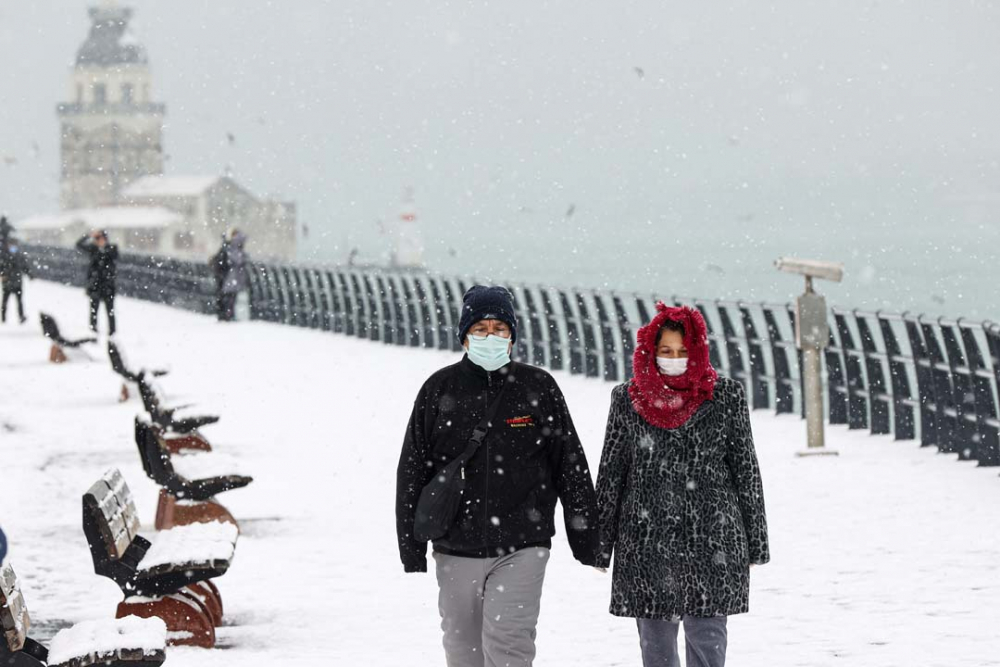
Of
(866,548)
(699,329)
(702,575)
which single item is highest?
(699,329)

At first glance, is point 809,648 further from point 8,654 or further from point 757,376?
point 757,376

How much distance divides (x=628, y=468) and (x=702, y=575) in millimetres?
376

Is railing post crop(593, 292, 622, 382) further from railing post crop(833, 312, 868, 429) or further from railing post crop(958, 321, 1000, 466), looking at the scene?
railing post crop(958, 321, 1000, 466)

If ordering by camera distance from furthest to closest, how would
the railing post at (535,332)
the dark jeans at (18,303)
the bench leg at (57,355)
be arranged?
the dark jeans at (18,303) < the railing post at (535,332) < the bench leg at (57,355)

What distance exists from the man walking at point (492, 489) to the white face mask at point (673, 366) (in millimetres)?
322

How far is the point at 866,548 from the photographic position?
10.3m

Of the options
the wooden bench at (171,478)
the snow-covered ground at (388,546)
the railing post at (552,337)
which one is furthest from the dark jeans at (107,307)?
the wooden bench at (171,478)

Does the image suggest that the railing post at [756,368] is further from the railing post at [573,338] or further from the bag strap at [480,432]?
the bag strap at [480,432]

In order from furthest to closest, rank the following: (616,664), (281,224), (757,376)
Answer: (281,224), (757,376), (616,664)

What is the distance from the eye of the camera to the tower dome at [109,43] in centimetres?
17550

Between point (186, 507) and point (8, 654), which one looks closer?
point (8, 654)

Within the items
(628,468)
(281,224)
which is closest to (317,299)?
(628,468)

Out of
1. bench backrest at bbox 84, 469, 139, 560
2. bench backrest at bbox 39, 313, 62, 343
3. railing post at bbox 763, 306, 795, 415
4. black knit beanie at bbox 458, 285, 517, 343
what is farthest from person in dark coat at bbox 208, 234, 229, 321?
black knit beanie at bbox 458, 285, 517, 343

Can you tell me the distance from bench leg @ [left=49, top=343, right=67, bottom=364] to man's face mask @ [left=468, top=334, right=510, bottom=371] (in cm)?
2173
